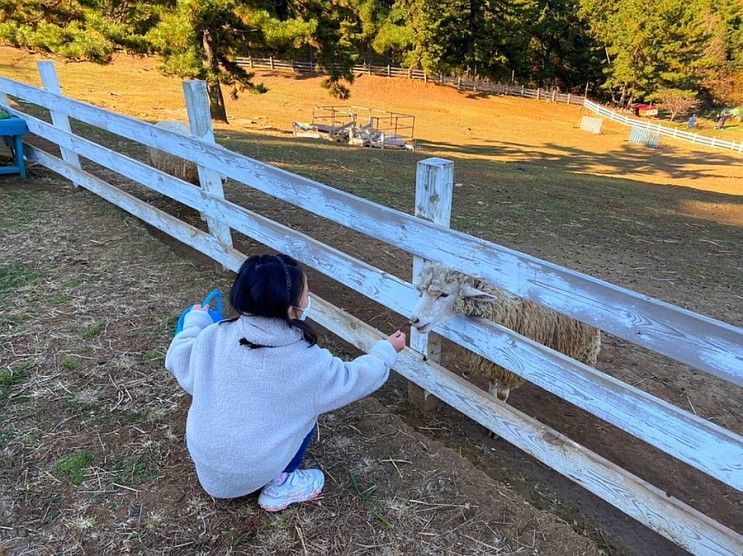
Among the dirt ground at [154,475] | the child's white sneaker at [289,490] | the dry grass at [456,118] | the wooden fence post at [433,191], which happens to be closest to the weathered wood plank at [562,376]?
the wooden fence post at [433,191]

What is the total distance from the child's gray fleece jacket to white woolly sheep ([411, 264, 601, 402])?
26.2 inches

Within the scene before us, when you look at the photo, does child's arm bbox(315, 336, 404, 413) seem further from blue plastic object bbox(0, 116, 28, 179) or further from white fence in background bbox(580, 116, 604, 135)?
white fence in background bbox(580, 116, 604, 135)

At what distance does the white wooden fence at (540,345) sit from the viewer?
2002mm

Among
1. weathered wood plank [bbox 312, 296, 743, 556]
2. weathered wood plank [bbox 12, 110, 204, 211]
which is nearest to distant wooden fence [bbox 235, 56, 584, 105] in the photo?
weathered wood plank [bbox 12, 110, 204, 211]

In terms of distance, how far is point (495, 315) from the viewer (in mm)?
3420

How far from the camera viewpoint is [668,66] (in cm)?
5216

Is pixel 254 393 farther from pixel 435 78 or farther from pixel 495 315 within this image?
pixel 435 78

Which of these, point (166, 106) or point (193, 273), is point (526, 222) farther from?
point (166, 106)

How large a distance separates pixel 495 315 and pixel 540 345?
801 mm

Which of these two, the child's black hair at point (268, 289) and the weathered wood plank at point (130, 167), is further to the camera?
the weathered wood plank at point (130, 167)

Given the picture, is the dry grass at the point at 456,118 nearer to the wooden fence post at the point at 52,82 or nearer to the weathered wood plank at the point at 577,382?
the wooden fence post at the point at 52,82

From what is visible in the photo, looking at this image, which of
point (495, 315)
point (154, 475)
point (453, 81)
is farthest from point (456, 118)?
point (154, 475)

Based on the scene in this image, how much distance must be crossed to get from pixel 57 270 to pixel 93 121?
189 cm

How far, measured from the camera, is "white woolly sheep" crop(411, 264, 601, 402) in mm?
2923
